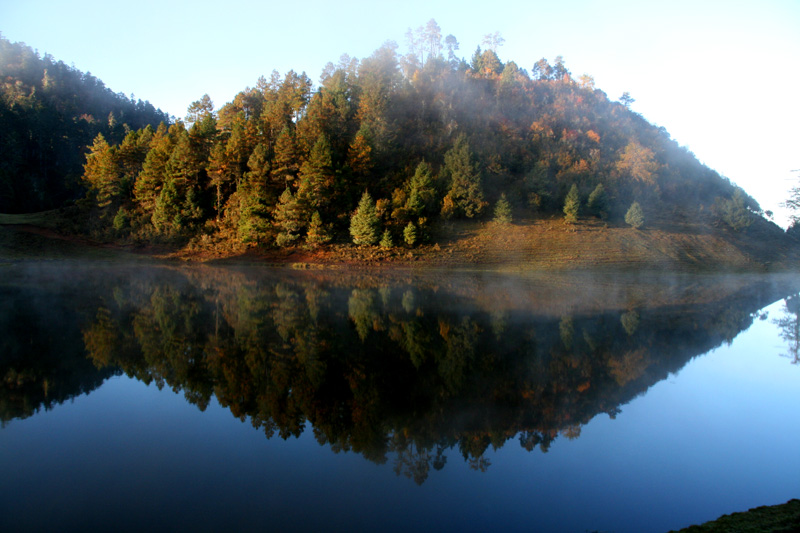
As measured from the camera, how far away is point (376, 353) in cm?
1116

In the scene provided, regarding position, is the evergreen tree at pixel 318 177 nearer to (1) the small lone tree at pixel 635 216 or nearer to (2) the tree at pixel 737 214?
(1) the small lone tree at pixel 635 216

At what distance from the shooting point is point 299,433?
6934 mm

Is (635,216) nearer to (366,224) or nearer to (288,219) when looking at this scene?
(366,224)

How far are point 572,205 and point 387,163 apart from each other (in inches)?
753

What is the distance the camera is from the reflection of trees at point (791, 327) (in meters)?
13.6

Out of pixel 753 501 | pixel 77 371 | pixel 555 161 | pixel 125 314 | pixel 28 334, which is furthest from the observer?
pixel 555 161

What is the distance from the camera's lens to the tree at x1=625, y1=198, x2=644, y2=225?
43.8 m

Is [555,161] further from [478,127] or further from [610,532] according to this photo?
[610,532]

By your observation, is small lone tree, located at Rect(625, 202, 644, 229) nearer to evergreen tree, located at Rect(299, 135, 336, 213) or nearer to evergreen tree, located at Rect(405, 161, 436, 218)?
evergreen tree, located at Rect(405, 161, 436, 218)

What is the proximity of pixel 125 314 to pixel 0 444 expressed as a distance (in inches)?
351

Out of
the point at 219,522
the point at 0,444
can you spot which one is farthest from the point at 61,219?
the point at 219,522

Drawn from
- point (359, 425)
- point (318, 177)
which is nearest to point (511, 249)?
point (318, 177)

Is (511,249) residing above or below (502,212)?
below

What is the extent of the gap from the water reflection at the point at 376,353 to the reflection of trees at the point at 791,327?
113mm
